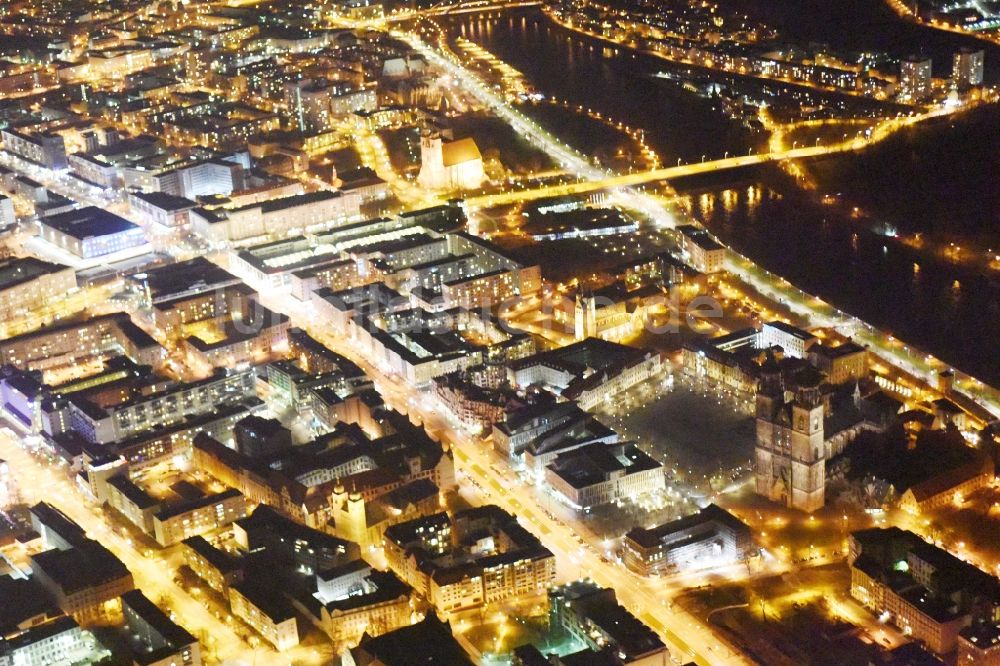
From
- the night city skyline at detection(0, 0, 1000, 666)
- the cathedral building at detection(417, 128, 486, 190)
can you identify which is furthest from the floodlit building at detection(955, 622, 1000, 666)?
the cathedral building at detection(417, 128, 486, 190)

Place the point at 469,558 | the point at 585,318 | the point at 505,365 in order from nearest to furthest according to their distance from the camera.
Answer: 1. the point at 469,558
2. the point at 505,365
3. the point at 585,318

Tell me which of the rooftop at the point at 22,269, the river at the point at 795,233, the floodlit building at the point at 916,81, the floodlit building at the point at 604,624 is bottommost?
the river at the point at 795,233

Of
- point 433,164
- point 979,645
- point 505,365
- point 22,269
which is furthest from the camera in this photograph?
point 433,164

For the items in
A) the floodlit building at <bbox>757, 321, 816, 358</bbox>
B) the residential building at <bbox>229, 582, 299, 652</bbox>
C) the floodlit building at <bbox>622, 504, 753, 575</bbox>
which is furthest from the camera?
the floodlit building at <bbox>757, 321, 816, 358</bbox>

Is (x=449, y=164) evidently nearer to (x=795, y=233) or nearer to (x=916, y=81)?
(x=795, y=233)

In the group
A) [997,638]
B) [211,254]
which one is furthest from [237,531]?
[211,254]

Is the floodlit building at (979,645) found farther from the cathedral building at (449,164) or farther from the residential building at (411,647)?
the cathedral building at (449,164)

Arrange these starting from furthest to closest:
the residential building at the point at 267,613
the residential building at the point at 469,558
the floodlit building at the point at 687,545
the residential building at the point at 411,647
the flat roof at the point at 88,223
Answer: the flat roof at the point at 88,223 → the floodlit building at the point at 687,545 → the residential building at the point at 469,558 → the residential building at the point at 267,613 → the residential building at the point at 411,647

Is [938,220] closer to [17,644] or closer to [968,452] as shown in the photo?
[968,452]

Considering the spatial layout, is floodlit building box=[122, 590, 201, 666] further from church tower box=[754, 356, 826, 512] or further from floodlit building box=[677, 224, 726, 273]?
floodlit building box=[677, 224, 726, 273]

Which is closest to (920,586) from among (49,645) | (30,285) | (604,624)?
(604,624)

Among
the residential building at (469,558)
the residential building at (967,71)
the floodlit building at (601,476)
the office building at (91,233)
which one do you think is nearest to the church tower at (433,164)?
the office building at (91,233)
